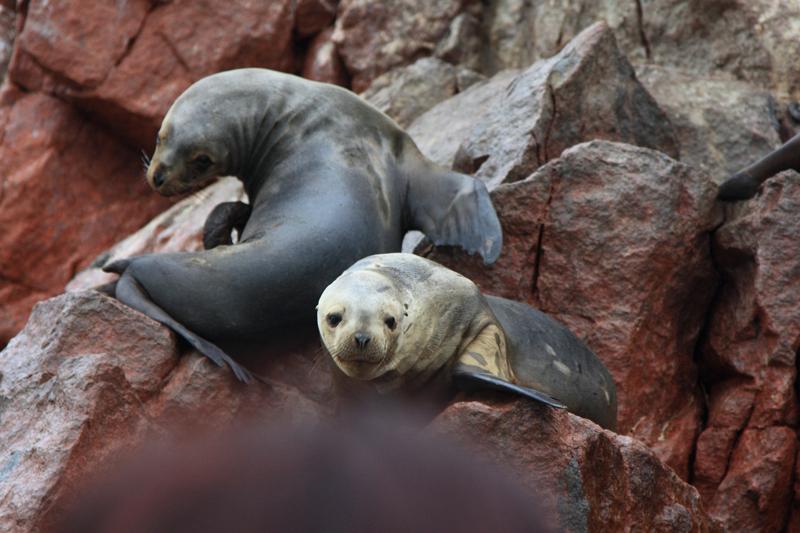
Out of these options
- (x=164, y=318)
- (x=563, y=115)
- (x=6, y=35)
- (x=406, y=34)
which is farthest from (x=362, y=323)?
(x=6, y=35)

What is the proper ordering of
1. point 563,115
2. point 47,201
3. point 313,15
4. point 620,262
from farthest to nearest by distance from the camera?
1. point 47,201
2. point 313,15
3. point 563,115
4. point 620,262

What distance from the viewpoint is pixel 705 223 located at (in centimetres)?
618

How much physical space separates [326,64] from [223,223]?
3965 millimetres

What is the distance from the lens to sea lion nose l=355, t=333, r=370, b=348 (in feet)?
13.7

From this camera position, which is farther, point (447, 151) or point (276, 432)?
point (447, 151)

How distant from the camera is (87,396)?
420cm

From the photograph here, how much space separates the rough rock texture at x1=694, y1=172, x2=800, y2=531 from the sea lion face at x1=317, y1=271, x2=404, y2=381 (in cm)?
211

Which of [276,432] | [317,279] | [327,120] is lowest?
[317,279]

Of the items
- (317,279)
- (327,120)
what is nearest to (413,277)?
(317,279)

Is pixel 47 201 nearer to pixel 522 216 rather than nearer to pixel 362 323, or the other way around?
pixel 522 216

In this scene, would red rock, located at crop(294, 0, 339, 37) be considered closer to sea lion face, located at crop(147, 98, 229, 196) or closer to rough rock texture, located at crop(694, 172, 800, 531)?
sea lion face, located at crop(147, 98, 229, 196)

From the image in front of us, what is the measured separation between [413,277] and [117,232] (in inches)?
238

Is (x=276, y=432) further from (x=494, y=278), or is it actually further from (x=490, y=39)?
(x=490, y=39)

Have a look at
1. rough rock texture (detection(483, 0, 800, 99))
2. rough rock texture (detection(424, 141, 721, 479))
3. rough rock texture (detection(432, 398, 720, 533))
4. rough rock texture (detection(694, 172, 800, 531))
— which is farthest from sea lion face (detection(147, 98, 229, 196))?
rough rock texture (detection(483, 0, 800, 99))
